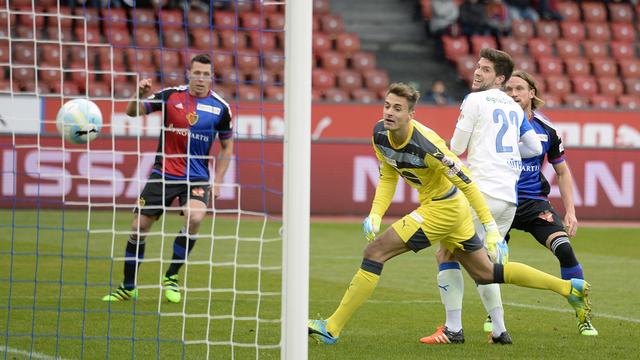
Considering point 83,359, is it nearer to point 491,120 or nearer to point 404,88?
point 404,88

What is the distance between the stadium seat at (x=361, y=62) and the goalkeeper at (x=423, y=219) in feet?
53.4

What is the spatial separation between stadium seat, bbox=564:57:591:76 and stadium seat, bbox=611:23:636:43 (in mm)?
1489

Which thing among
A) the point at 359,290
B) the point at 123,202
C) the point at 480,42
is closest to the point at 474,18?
the point at 480,42

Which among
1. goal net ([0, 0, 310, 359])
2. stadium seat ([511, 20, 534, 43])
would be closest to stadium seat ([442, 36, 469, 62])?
stadium seat ([511, 20, 534, 43])

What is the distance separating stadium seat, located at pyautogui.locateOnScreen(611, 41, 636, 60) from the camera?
25125 mm

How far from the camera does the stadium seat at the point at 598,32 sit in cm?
2562

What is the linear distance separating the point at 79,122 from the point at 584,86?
713 inches

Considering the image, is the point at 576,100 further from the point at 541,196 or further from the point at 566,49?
the point at 541,196

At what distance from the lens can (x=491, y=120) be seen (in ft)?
24.2

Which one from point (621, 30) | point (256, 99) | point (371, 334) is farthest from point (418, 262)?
point (621, 30)

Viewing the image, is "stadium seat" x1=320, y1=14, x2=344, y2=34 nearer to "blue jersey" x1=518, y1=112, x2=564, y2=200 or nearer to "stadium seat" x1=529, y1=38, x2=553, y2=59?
"stadium seat" x1=529, y1=38, x2=553, y2=59

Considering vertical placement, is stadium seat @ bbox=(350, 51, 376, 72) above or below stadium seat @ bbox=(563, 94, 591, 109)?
above

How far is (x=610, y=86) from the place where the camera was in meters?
24.1

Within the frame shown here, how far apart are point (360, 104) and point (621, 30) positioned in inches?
357
